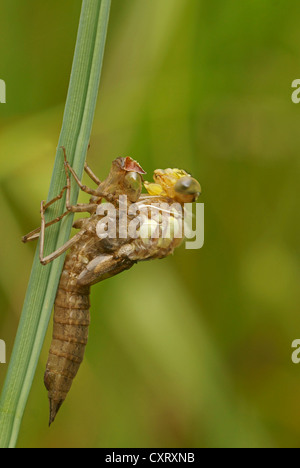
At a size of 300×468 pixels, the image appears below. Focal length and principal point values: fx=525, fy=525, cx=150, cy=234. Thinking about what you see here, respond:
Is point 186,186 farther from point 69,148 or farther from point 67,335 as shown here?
point 67,335

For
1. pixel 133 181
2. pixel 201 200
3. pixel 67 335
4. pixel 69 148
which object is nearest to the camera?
pixel 69 148

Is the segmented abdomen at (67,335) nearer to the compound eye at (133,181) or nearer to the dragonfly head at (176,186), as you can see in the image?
the compound eye at (133,181)

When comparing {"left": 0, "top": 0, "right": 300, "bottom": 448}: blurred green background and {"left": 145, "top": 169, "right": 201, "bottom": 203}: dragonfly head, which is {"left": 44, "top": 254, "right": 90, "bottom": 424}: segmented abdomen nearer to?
{"left": 145, "top": 169, "right": 201, "bottom": 203}: dragonfly head

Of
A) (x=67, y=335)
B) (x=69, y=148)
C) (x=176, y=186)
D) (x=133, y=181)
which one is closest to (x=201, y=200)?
(x=176, y=186)

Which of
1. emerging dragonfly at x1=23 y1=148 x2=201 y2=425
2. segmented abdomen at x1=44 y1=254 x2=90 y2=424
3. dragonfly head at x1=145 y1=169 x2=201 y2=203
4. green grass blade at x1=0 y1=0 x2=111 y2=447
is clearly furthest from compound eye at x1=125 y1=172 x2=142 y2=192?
green grass blade at x1=0 y1=0 x2=111 y2=447

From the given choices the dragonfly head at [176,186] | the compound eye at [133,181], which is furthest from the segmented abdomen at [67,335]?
the dragonfly head at [176,186]
